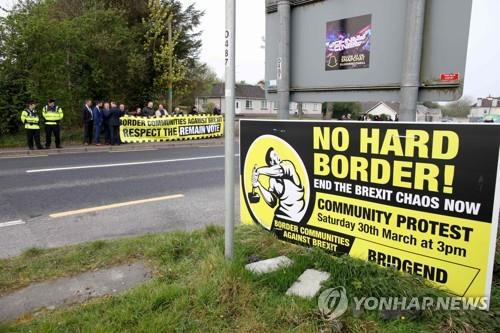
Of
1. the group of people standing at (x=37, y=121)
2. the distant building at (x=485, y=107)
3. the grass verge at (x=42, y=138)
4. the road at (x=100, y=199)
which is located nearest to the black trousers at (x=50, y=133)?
the group of people standing at (x=37, y=121)

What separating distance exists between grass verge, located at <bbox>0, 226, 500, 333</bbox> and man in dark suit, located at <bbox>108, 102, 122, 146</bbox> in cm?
1265

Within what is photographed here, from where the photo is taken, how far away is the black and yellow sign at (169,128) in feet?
55.2

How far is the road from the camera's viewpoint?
5.21 m

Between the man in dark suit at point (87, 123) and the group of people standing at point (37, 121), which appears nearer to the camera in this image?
the group of people standing at point (37, 121)

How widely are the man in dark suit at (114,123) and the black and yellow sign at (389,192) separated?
1300cm

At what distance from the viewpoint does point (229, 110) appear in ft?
10.7

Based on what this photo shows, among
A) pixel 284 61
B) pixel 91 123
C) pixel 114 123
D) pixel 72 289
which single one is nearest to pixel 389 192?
pixel 284 61

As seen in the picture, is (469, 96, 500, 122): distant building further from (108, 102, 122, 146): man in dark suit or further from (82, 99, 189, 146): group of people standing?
(82, 99, 189, 146): group of people standing

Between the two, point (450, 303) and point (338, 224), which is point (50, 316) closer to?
point (338, 224)

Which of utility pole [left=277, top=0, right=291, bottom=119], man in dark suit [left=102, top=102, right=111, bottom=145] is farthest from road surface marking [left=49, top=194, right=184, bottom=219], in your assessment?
man in dark suit [left=102, top=102, right=111, bottom=145]

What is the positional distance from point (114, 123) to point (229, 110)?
1382 centimetres

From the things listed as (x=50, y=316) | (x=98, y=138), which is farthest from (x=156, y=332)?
(x=98, y=138)

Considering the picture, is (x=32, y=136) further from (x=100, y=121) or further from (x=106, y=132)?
(x=106, y=132)

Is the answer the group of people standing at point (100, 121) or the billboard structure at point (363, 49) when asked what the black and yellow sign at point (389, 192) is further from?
the group of people standing at point (100, 121)
